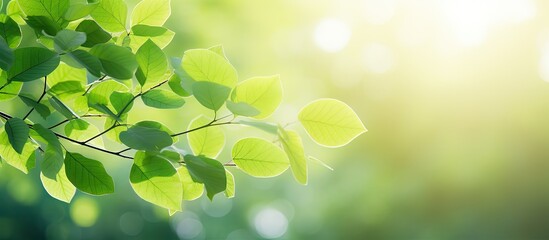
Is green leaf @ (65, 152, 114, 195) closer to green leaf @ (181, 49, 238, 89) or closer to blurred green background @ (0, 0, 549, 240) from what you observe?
green leaf @ (181, 49, 238, 89)

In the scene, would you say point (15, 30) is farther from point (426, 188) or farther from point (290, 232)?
point (290, 232)

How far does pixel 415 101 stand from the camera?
745 cm

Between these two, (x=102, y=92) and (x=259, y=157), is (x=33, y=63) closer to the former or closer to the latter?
(x=102, y=92)

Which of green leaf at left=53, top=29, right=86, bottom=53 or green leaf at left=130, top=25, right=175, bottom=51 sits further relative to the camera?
green leaf at left=130, top=25, right=175, bottom=51

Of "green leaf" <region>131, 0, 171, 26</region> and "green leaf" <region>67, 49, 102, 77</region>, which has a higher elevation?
"green leaf" <region>131, 0, 171, 26</region>

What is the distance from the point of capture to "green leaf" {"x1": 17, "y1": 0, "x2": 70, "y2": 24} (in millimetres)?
692

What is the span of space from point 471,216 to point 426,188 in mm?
636

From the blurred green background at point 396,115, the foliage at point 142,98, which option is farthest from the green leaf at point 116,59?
the blurred green background at point 396,115

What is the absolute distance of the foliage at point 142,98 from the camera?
0.66 meters

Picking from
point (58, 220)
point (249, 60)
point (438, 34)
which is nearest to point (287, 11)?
point (249, 60)

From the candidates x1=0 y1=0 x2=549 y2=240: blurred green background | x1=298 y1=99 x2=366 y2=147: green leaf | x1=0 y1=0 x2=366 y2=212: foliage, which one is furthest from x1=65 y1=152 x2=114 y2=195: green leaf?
x1=0 y1=0 x2=549 y2=240: blurred green background

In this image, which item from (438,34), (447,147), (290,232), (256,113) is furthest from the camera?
(290,232)

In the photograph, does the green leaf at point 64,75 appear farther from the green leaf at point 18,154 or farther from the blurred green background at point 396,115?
the blurred green background at point 396,115

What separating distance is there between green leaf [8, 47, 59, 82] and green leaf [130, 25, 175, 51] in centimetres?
12
